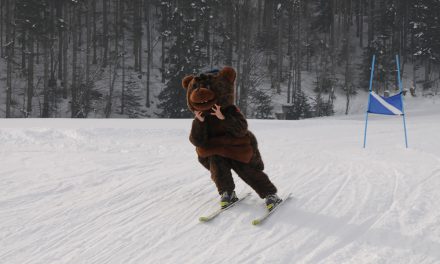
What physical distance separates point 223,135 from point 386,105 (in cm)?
621

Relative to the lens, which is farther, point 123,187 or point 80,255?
point 123,187

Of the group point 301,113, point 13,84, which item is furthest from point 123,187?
point 13,84

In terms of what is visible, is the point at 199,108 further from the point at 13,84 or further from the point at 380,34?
the point at 380,34

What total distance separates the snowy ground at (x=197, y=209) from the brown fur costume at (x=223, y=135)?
35 centimetres

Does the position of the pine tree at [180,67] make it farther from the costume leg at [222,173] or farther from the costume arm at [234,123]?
the costume arm at [234,123]

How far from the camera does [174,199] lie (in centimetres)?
532

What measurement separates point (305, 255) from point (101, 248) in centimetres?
165

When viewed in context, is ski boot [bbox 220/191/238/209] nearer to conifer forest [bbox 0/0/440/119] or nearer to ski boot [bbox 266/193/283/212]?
ski boot [bbox 266/193/283/212]

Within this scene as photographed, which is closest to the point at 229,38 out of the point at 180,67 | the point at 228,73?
the point at 180,67

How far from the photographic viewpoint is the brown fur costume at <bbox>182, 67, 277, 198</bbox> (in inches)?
179

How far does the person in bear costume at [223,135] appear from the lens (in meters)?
4.55

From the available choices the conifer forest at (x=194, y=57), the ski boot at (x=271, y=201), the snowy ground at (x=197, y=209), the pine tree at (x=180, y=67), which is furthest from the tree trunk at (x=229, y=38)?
the ski boot at (x=271, y=201)

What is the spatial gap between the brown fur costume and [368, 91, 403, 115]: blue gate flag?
5702mm

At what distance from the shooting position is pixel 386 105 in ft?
32.0
